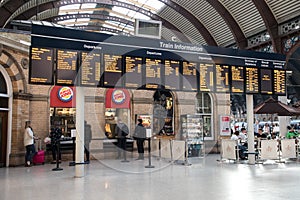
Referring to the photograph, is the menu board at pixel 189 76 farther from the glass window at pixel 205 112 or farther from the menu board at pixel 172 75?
the glass window at pixel 205 112

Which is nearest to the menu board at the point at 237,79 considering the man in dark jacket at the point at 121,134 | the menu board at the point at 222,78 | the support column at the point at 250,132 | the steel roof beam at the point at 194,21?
the menu board at the point at 222,78

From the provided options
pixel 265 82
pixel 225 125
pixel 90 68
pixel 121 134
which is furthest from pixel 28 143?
pixel 225 125

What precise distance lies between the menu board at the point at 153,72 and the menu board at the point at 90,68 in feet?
4.25

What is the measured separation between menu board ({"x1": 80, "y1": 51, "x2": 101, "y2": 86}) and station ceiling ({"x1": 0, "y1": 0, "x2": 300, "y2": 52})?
7758 mm

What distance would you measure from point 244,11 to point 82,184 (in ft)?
44.6

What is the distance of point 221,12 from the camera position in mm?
16734

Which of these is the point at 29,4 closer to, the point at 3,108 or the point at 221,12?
the point at 3,108

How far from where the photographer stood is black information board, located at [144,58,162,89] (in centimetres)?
768

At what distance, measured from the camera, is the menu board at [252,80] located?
9.14m

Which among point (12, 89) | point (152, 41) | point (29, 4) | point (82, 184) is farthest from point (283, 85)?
point (29, 4)

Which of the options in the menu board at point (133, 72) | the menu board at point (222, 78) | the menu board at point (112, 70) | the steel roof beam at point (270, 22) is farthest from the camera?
the steel roof beam at point (270, 22)

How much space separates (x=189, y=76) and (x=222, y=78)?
1.15m

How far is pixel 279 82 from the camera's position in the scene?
378 inches

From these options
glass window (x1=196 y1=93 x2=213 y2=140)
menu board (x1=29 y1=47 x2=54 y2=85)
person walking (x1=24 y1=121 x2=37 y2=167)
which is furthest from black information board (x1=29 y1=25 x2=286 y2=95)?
glass window (x1=196 y1=93 x2=213 y2=140)
